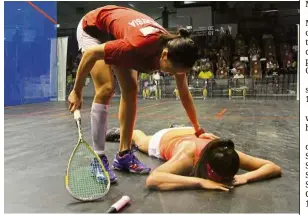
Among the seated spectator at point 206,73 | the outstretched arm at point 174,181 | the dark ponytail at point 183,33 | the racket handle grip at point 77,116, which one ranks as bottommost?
the outstretched arm at point 174,181

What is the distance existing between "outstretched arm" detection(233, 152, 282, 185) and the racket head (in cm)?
66

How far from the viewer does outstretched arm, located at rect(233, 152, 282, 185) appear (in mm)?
1756

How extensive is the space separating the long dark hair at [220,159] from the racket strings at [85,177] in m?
0.46

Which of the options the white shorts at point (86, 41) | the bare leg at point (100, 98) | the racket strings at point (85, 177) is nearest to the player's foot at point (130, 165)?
the bare leg at point (100, 98)

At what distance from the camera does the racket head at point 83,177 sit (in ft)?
5.03

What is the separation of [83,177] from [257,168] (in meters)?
0.90

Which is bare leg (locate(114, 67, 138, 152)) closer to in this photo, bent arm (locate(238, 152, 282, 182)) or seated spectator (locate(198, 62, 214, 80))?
bent arm (locate(238, 152, 282, 182))

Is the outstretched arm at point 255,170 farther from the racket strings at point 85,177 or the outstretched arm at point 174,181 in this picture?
the racket strings at point 85,177

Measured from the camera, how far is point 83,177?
165 cm

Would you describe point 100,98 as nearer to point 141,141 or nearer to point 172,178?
point 172,178

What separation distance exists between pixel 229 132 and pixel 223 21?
39.3 feet

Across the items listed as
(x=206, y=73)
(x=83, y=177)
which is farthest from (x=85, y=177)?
(x=206, y=73)

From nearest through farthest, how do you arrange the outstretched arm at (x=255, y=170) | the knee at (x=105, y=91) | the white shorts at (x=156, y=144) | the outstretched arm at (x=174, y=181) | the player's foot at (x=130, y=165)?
1. the outstretched arm at (x=174, y=181)
2. the outstretched arm at (x=255, y=170)
3. the knee at (x=105, y=91)
4. the player's foot at (x=130, y=165)
5. the white shorts at (x=156, y=144)

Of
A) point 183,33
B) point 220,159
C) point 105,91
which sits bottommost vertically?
point 220,159
